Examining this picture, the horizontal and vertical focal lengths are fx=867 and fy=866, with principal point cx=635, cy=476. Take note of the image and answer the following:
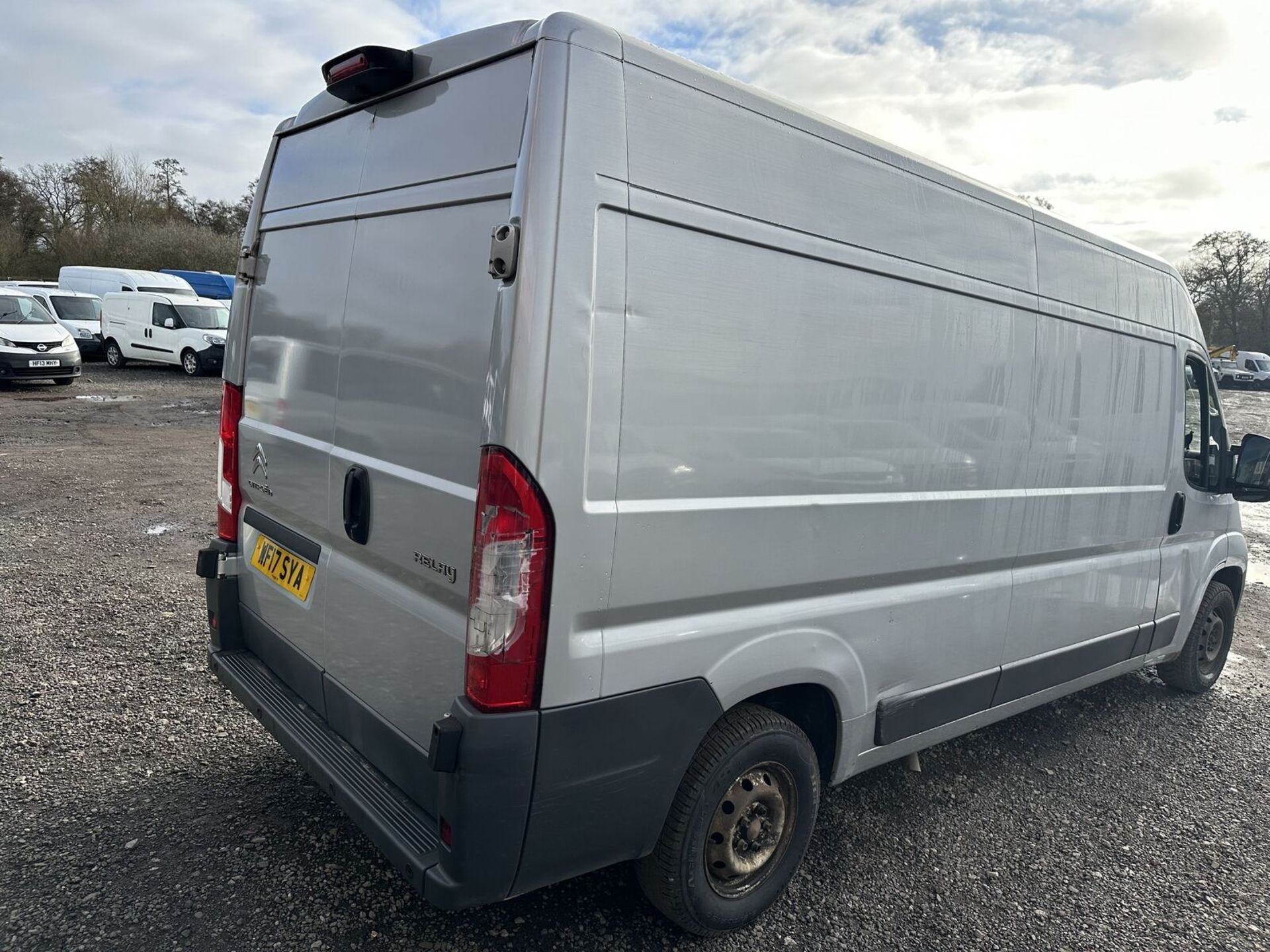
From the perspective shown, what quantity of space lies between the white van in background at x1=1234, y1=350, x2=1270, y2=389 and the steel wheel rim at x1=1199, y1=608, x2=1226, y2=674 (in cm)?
4338

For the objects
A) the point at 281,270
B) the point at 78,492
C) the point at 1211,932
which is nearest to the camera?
A: the point at 1211,932

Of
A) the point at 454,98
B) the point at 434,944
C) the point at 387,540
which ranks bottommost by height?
the point at 434,944

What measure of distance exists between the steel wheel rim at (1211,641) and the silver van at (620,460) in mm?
1989

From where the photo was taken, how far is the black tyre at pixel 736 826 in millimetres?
2455

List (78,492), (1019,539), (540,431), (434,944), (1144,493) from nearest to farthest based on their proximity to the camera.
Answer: (540,431) → (434,944) → (1019,539) → (1144,493) → (78,492)

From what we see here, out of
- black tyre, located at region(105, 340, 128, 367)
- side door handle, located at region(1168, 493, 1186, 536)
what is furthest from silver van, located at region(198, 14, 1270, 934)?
black tyre, located at region(105, 340, 128, 367)

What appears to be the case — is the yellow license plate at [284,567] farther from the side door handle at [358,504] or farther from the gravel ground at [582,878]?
the gravel ground at [582,878]

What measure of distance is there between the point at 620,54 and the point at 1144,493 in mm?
3290

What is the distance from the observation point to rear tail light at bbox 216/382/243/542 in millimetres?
3334

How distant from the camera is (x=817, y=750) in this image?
9.59 ft

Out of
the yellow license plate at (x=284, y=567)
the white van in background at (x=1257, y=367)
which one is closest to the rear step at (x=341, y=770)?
the yellow license plate at (x=284, y=567)

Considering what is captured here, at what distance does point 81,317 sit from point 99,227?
2160cm

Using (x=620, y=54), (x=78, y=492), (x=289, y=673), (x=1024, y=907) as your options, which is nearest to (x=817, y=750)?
(x=1024, y=907)

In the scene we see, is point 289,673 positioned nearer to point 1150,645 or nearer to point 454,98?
point 454,98
